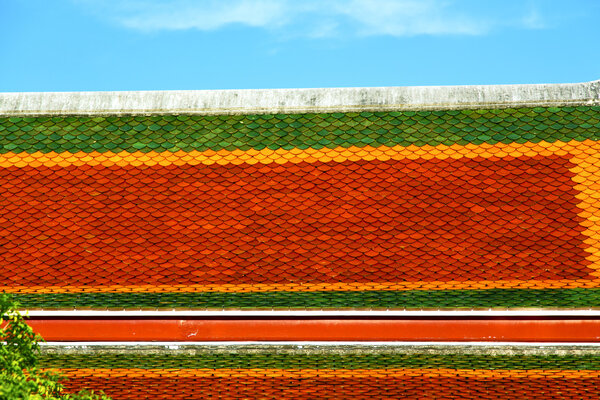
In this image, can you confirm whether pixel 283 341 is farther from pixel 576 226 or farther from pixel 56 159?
pixel 56 159

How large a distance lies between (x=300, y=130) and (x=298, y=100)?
0.70m

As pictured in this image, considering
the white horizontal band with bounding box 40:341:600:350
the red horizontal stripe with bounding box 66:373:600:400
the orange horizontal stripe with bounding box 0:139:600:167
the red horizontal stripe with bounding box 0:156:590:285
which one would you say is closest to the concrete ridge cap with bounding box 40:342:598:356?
the white horizontal band with bounding box 40:341:600:350

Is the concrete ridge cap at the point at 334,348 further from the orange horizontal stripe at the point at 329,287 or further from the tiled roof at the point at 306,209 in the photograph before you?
the orange horizontal stripe at the point at 329,287

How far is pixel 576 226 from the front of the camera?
35.0ft

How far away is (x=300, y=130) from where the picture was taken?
41.7 ft

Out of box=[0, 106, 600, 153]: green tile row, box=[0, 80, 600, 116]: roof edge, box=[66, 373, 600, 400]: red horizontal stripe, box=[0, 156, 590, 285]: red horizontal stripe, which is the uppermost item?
box=[0, 80, 600, 116]: roof edge

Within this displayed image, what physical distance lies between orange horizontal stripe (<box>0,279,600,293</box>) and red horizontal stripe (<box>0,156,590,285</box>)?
0.11 m

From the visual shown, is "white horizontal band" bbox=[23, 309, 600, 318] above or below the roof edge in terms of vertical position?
below

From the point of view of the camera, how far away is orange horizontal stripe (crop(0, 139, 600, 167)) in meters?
11.9

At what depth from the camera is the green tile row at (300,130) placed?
12305 mm

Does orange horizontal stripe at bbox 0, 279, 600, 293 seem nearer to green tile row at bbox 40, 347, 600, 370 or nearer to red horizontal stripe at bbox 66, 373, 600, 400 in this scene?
green tile row at bbox 40, 347, 600, 370

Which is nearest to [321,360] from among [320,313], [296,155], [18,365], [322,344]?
[322,344]

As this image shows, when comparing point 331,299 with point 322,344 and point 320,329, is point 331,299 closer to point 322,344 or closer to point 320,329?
point 320,329

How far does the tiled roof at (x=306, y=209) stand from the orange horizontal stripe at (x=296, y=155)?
0.10 ft
